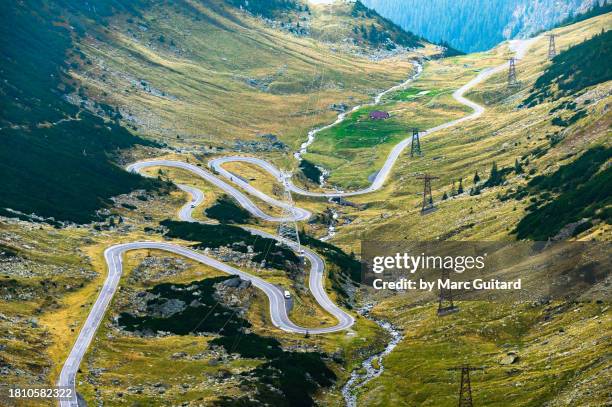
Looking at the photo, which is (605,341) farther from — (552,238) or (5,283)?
(5,283)

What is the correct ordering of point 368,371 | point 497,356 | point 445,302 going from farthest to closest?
point 445,302 → point 368,371 → point 497,356

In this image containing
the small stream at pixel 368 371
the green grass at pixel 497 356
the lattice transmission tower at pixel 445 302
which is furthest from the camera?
the lattice transmission tower at pixel 445 302

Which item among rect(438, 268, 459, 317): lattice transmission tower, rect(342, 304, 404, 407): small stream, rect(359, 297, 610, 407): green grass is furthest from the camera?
rect(438, 268, 459, 317): lattice transmission tower

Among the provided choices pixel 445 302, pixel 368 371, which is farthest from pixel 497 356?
pixel 445 302

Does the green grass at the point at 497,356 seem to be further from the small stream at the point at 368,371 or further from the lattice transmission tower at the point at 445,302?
the lattice transmission tower at the point at 445,302

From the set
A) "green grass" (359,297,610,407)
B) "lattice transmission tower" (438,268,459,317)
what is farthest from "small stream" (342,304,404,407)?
"lattice transmission tower" (438,268,459,317)

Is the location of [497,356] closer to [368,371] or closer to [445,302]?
[368,371]

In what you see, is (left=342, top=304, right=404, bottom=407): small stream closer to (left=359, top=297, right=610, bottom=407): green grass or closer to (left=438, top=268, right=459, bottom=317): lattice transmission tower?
(left=359, top=297, right=610, bottom=407): green grass

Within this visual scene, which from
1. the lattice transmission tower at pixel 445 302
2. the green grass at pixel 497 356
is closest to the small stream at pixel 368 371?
the green grass at pixel 497 356
